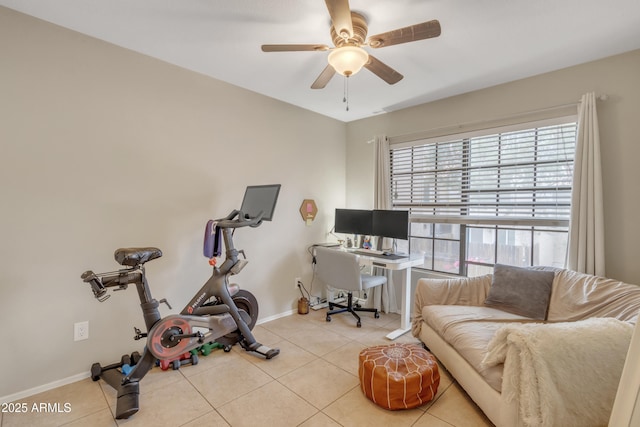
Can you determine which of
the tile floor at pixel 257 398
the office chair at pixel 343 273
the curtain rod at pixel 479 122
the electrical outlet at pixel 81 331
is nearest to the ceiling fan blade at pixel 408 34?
the curtain rod at pixel 479 122

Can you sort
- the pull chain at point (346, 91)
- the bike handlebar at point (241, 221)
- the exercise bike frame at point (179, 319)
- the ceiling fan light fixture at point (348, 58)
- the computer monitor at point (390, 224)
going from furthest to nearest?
the computer monitor at point (390, 224) → the pull chain at point (346, 91) → the bike handlebar at point (241, 221) → the exercise bike frame at point (179, 319) → the ceiling fan light fixture at point (348, 58)

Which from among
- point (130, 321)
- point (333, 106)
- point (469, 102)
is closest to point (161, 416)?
point (130, 321)

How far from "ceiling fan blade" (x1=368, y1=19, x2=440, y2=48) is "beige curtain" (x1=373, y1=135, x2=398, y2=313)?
6.77 ft

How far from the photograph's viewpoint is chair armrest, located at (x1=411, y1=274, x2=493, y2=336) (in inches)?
106

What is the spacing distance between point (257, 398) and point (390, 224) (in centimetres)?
215

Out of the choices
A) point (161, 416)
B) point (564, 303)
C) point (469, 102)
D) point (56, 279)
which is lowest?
point (161, 416)

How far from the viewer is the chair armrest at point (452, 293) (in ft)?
8.80

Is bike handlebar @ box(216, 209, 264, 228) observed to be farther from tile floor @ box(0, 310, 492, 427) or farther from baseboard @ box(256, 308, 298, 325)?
baseboard @ box(256, 308, 298, 325)

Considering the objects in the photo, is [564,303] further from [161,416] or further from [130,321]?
[130,321]

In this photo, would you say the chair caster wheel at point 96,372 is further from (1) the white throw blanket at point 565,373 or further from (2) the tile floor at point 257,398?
(1) the white throw blanket at point 565,373

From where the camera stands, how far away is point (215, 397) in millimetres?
2055

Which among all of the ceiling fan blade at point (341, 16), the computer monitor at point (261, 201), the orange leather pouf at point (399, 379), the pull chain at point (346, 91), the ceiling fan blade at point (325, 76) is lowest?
the orange leather pouf at point (399, 379)

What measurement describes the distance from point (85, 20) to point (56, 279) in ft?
5.87

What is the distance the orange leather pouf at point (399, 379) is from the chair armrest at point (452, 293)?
2.26ft
